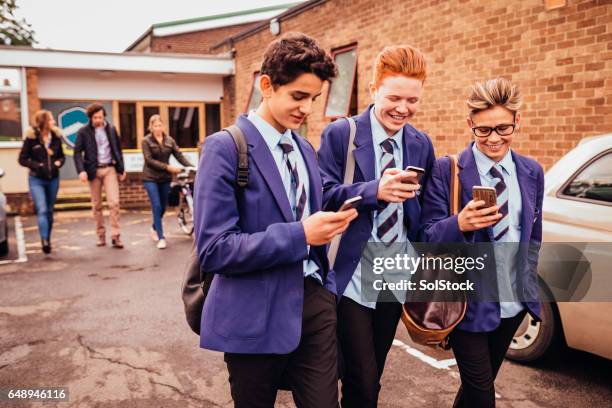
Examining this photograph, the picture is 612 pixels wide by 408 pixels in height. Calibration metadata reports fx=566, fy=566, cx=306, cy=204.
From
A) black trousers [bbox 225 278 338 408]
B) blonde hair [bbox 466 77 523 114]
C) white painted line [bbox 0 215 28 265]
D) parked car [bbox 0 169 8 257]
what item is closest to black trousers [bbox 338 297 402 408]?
black trousers [bbox 225 278 338 408]

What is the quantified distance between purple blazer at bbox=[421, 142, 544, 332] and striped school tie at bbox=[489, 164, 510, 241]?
5 centimetres

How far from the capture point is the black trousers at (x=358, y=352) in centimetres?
246

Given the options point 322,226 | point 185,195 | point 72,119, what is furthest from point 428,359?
point 72,119

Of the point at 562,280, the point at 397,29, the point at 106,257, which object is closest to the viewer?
the point at 562,280

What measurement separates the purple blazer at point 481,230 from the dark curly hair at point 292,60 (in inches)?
35.2

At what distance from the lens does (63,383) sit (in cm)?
396

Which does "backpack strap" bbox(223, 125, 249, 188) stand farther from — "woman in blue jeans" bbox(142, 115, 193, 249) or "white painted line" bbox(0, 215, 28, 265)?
"white painted line" bbox(0, 215, 28, 265)

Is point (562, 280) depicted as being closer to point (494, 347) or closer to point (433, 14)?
point (494, 347)

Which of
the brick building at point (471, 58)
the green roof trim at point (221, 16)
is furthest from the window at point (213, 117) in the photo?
the green roof trim at point (221, 16)

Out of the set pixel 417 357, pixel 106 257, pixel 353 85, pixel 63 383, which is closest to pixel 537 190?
pixel 417 357

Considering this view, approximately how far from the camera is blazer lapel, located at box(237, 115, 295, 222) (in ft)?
6.28

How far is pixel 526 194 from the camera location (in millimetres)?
2541

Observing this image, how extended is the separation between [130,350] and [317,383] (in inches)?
117

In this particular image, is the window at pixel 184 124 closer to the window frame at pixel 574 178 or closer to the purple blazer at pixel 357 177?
the window frame at pixel 574 178
